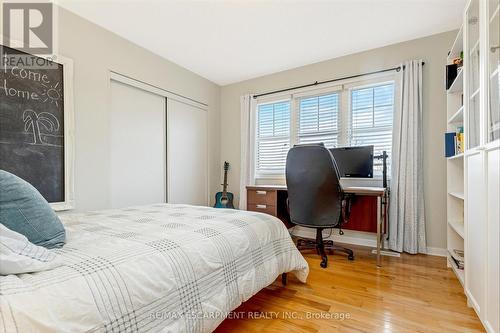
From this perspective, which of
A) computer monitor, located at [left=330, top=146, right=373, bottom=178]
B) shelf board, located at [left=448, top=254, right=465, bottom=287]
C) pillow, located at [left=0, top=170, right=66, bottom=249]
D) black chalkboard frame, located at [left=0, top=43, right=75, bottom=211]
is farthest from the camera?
computer monitor, located at [left=330, top=146, right=373, bottom=178]

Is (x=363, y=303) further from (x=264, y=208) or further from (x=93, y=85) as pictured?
(x=93, y=85)

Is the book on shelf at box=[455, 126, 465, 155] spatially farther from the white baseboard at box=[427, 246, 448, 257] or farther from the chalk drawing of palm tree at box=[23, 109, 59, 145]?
the chalk drawing of palm tree at box=[23, 109, 59, 145]

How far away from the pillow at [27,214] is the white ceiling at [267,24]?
1.99 metres

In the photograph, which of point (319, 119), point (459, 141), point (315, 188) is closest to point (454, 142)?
point (459, 141)

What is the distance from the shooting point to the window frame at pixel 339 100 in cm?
293

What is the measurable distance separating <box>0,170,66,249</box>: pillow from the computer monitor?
104 inches

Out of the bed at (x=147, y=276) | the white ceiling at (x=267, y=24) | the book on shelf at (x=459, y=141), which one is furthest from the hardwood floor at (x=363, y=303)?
the white ceiling at (x=267, y=24)

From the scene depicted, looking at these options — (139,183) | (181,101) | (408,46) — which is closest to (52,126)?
(139,183)

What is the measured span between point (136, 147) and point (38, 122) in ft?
3.18

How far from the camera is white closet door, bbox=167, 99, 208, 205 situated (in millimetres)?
3346

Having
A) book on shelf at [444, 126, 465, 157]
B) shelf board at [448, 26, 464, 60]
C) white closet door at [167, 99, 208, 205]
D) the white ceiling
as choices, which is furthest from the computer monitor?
white closet door at [167, 99, 208, 205]

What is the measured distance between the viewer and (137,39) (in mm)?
2770

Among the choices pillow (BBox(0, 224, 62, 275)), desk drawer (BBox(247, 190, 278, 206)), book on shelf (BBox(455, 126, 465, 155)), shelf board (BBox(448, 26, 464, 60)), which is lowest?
desk drawer (BBox(247, 190, 278, 206))

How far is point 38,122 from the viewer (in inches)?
80.7
